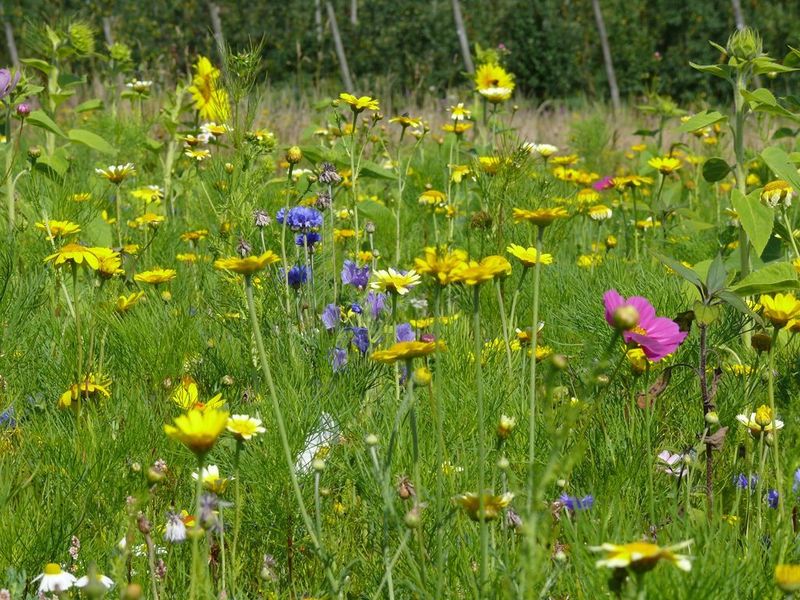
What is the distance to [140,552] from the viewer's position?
3.24ft

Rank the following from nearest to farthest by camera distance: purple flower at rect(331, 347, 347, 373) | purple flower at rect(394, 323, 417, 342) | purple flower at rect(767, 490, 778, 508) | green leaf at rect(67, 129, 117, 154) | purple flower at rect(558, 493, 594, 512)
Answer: purple flower at rect(558, 493, 594, 512) → purple flower at rect(767, 490, 778, 508) → purple flower at rect(331, 347, 347, 373) → purple flower at rect(394, 323, 417, 342) → green leaf at rect(67, 129, 117, 154)

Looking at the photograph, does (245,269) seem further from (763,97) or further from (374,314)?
(763,97)

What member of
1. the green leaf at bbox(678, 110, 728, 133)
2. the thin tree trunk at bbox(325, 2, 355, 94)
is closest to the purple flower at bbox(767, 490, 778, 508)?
the green leaf at bbox(678, 110, 728, 133)

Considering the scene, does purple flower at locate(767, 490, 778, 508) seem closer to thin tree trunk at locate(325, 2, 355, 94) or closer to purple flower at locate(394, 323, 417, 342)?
purple flower at locate(394, 323, 417, 342)

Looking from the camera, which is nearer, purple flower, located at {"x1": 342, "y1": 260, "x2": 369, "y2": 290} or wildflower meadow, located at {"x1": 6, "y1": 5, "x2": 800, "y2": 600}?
wildflower meadow, located at {"x1": 6, "y1": 5, "x2": 800, "y2": 600}

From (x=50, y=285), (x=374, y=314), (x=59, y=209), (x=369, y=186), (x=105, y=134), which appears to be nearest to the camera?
(x=374, y=314)

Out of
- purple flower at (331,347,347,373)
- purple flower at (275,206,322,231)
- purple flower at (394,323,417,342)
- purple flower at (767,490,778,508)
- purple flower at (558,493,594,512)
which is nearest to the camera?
purple flower at (558,493,594,512)

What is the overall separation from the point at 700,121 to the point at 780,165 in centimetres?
16

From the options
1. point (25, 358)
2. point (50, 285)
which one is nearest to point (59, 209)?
point (50, 285)

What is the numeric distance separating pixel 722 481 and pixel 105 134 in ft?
10.3

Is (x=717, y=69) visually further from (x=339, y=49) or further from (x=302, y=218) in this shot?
(x=339, y=49)

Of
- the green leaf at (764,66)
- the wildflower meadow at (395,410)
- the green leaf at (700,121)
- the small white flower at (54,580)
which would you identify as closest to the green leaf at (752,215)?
the wildflower meadow at (395,410)

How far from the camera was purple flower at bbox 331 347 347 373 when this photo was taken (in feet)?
4.45

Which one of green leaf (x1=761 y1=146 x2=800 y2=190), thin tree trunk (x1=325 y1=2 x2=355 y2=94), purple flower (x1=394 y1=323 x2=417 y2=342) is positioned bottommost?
thin tree trunk (x1=325 y1=2 x2=355 y2=94)
